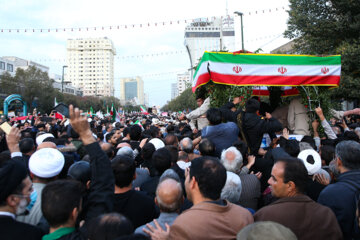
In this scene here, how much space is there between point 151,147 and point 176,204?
2126 mm

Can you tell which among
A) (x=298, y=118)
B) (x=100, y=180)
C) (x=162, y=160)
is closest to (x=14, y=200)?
(x=100, y=180)

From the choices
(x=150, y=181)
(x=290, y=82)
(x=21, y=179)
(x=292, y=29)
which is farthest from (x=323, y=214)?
(x=292, y=29)

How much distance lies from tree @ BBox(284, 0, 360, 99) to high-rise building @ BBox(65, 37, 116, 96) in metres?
133

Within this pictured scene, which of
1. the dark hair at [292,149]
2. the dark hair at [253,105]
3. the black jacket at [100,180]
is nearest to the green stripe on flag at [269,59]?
the dark hair at [253,105]

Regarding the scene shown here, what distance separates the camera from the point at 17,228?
79.9 inches

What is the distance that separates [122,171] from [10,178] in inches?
40.4

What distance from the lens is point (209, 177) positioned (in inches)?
89.6

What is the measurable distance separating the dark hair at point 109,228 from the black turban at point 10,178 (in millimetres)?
732

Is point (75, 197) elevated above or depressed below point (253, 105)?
below

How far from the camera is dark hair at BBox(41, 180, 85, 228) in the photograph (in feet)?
6.83

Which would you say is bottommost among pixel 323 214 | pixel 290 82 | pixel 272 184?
pixel 323 214

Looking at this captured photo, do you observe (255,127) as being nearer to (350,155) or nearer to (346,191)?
(350,155)

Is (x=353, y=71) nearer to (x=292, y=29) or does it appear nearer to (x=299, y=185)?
(x=292, y=29)

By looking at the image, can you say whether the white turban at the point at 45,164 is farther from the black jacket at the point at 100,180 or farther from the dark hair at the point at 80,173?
the black jacket at the point at 100,180
